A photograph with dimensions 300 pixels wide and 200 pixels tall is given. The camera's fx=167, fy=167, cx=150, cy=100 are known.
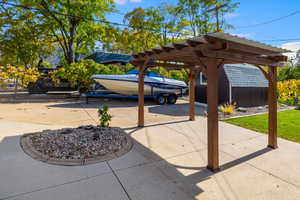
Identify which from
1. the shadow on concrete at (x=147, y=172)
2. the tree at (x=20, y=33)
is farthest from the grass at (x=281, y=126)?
the tree at (x=20, y=33)

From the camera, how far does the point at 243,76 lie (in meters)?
10.4

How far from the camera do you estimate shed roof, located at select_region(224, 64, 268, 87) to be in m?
9.59

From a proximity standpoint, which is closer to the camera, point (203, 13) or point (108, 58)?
point (203, 13)

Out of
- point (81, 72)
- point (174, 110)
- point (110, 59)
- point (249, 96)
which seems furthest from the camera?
point (110, 59)

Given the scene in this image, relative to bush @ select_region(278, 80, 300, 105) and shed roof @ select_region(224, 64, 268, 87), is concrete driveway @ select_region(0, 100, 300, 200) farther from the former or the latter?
bush @ select_region(278, 80, 300, 105)

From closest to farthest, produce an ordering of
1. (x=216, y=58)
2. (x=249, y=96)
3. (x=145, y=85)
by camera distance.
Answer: (x=216, y=58), (x=249, y=96), (x=145, y=85)

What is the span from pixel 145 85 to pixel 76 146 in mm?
7560

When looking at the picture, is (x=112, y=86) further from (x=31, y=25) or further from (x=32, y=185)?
(x=31, y=25)

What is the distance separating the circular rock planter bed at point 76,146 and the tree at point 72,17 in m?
11.5

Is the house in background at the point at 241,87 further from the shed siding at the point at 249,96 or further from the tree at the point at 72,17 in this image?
the tree at the point at 72,17

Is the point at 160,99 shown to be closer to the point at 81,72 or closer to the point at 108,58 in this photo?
the point at 81,72

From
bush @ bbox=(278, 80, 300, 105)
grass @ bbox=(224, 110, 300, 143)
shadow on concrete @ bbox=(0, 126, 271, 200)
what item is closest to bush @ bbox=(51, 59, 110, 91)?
shadow on concrete @ bbox=(0, 126, 271, 200)

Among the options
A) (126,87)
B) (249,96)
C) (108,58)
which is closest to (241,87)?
(249,96)

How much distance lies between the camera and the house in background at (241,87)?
9359 millimetres
